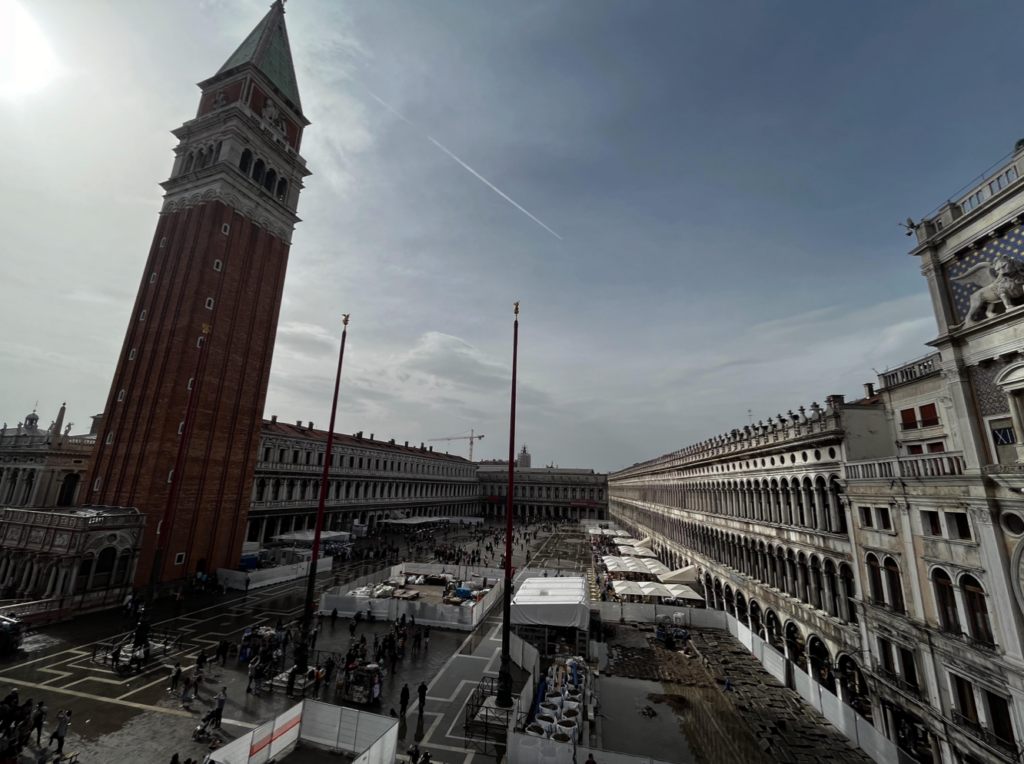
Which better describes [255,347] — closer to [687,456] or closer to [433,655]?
[433,655]

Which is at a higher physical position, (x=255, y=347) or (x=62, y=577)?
(x=255, y=347)

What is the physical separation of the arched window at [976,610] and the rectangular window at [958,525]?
1.26 m

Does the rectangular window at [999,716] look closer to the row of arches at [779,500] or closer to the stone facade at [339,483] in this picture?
the row of arches at [779,500]

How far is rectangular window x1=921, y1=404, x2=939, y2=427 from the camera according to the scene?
1947 centimetres

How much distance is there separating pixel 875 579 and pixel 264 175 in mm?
56732

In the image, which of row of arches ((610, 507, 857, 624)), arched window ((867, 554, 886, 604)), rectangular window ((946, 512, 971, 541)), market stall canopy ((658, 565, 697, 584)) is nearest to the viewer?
rectangular window ((946, 512, 971, 541))

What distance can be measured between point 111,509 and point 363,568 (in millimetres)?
20284

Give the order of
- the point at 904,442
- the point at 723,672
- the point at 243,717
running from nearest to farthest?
the point at 243,717, the point at 904,442, the point at 723,672

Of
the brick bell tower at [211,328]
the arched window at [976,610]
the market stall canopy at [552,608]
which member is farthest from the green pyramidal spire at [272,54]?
the arched window at [976,610]

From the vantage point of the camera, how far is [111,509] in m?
32.2

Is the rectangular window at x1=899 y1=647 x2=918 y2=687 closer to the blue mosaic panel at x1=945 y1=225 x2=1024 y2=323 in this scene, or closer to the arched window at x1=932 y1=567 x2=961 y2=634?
the arched window at x1=932 y1=567 x2=961 y2=634

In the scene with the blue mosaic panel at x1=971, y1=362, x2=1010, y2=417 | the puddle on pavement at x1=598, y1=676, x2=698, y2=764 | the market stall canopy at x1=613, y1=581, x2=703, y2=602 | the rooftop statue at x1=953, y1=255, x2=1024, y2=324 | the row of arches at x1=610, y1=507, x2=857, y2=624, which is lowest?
the puddle on pavement at x1=598, y1=676, x2=698, y2=764

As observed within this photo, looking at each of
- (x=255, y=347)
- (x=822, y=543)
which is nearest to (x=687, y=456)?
(x=822, y=543)

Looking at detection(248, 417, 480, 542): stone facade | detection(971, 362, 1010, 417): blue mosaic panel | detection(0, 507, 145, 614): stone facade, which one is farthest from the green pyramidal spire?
detection(971, 362, 1010, 417): blue mosaic panel
